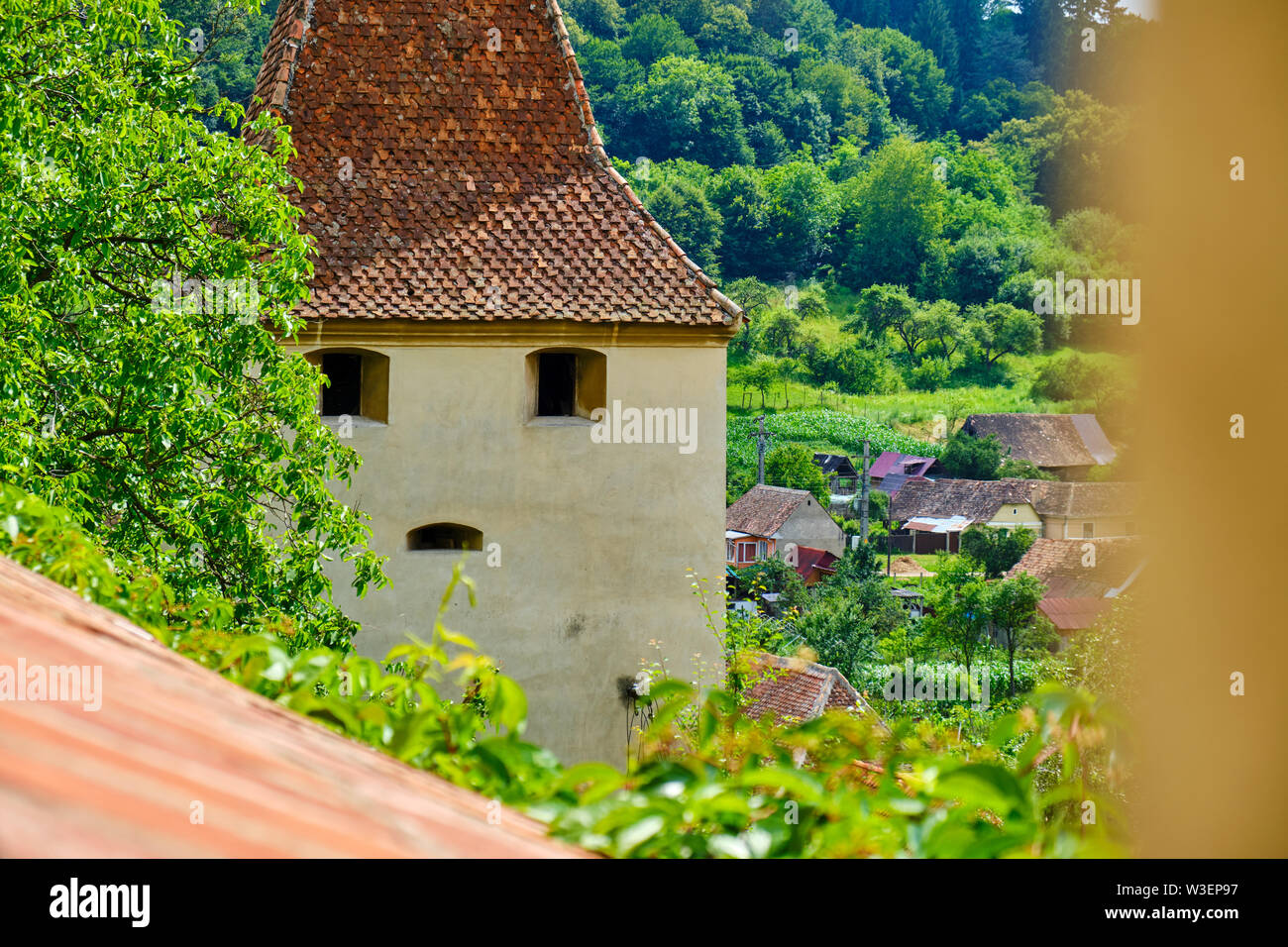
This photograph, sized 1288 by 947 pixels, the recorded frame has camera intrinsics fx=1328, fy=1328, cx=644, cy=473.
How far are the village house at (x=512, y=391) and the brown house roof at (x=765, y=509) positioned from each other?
131ft

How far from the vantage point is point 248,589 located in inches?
321

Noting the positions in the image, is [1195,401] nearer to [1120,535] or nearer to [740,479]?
[1120,535]

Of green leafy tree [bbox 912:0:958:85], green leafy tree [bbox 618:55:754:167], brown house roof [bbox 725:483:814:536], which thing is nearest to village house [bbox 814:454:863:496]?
brown house roof [bbox 725:483:814:536]

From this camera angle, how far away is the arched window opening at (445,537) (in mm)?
13289

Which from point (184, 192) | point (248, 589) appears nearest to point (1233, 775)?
point (248, 589)

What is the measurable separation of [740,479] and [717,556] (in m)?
45.2

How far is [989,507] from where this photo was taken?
183ft

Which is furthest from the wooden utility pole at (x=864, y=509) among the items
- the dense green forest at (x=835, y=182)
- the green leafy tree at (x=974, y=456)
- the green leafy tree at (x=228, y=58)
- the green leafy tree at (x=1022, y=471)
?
the green leafy tree at (x=228, y=58)

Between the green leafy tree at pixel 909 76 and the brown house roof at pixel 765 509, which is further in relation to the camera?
the green leafy tree at pixel 909 76

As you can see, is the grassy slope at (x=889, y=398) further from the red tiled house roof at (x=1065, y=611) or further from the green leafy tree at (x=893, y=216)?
the red tiled house roof at (x=1065, y=611)

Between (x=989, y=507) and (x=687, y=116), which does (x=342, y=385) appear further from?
(x=687, y=116)

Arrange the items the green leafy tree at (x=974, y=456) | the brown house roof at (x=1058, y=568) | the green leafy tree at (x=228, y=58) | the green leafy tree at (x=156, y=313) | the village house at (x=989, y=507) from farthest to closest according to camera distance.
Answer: the green leafy tree at (x=974, y=456), the village house at (x=989, y=507), the brown house roof at (x=1058, y=568), the green leafy tree at (x=228, y=58), the green leafy tree at (x=156, y=313)

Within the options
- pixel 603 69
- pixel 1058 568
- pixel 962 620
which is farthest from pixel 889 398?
pixel 1058 568

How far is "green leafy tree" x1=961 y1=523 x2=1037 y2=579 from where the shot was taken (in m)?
51.9
